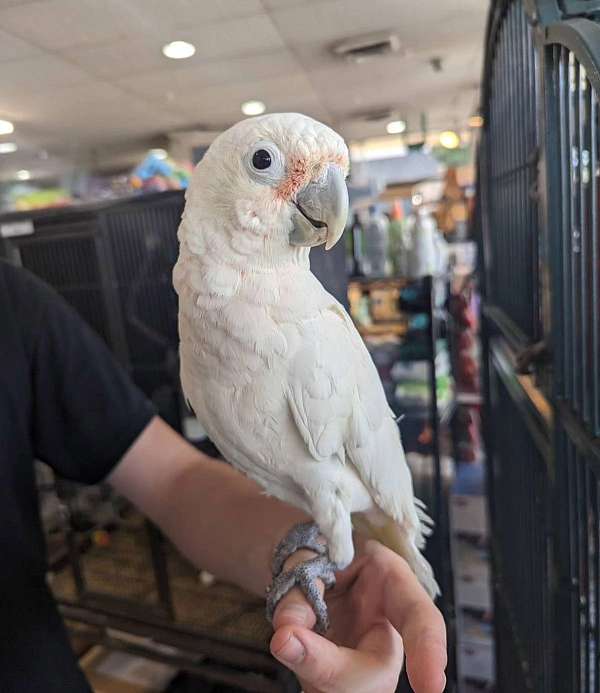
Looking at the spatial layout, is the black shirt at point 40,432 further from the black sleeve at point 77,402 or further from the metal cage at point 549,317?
the metal cage at point 549,317

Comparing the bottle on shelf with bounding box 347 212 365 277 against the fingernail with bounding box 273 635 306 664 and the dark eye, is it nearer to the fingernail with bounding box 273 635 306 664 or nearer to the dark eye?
the dark eye

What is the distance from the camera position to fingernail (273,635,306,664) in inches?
13.3

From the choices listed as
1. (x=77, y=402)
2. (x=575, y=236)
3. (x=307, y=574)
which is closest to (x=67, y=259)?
(x=77, y=402)

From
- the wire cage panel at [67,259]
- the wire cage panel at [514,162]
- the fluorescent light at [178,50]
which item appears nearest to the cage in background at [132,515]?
the wire cage panel at [67,259]

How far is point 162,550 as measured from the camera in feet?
3.28

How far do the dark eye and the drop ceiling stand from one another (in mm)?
91

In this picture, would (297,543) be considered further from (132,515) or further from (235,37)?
(132,515)

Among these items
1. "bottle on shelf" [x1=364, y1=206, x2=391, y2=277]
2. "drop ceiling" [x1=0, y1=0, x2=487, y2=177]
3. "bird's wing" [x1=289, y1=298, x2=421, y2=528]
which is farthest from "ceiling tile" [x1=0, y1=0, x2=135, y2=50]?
"bottle on shelf" [x1=364, y1=206, x2=391, y2=277]

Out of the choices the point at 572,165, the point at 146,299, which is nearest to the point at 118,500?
the point at 146,299

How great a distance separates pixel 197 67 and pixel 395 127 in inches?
7.3

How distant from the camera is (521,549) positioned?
0.99 meters

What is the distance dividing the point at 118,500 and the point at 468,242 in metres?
1.20

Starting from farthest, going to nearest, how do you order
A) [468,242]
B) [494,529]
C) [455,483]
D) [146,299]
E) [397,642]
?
[468,242] → [494,529] → [455,483] → [146,299] → [397,642]

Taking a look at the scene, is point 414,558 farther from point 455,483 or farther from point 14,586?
point 455,483
